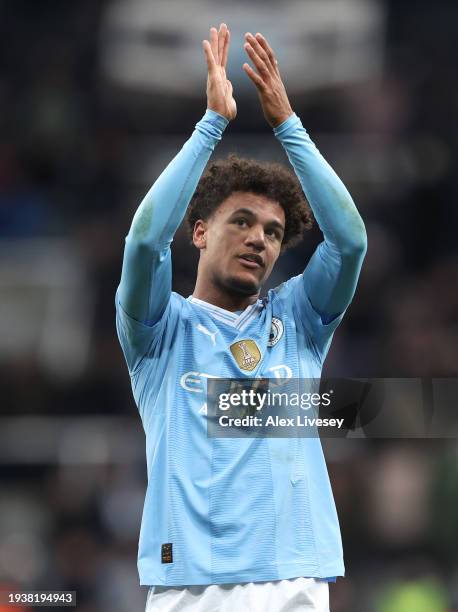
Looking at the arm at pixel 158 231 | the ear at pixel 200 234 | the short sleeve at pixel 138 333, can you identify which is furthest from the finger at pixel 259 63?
the short sleeve at pixel 138 333

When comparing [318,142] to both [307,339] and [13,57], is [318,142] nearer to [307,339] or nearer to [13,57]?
[13,57]

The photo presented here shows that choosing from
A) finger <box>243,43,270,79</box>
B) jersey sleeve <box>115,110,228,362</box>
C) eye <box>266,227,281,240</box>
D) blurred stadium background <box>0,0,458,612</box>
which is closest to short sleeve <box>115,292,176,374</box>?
jersey sleeve <box>115,110,228,362</box>

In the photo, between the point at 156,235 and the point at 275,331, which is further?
the point at 275,331

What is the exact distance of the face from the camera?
3248 mm

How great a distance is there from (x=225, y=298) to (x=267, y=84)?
66 centimetres

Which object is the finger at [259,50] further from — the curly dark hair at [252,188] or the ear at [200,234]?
the ear at [200,234]

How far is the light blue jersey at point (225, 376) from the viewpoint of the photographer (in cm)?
291

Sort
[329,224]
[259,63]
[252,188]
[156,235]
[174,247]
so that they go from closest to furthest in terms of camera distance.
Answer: [156,235]
[329,224]
[259,63]
[252,188]
[174,247]

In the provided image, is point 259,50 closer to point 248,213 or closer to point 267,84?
point 267,84

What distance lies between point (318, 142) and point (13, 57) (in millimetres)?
3157

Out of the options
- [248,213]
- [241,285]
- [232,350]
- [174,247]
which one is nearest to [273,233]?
[248,213]

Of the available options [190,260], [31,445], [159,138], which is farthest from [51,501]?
[159,138]

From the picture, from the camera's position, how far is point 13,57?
9.91m

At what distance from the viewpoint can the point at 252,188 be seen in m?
3.38
